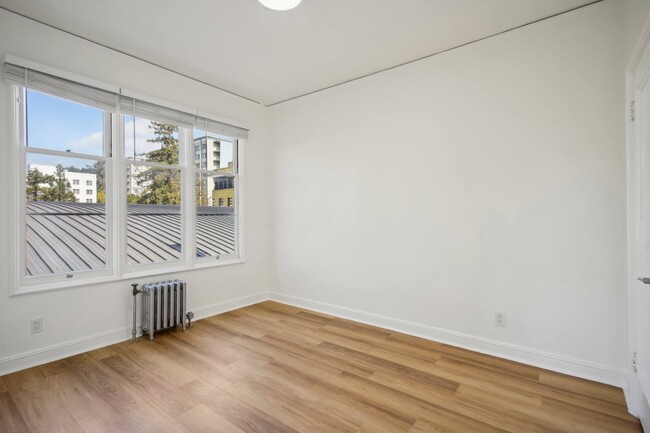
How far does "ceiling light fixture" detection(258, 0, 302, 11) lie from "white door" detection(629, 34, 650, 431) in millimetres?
2218

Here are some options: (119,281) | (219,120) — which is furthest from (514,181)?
(119,281)

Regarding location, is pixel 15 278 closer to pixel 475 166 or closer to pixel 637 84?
pixel 475 166

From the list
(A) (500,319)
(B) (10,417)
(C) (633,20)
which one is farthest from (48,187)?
(C) (633,20)

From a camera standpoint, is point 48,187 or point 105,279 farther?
point 105,279

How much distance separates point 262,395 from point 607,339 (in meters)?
2.65

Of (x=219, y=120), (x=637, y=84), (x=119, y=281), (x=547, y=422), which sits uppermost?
(x=219, y=120)

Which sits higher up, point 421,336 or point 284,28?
point 284,28

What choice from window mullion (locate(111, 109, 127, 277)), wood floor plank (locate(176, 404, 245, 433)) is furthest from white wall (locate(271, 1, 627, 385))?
window mullion (locate(111, 109, 127, 277))

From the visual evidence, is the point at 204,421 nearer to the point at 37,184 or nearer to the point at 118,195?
the point at 118,195

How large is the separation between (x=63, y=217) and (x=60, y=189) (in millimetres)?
259

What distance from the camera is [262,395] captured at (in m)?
2.24

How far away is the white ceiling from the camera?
8.05 feet

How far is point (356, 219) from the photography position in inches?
149

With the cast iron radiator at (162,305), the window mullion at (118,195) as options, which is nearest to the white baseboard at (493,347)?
the cast iron radiator at (162,305)
